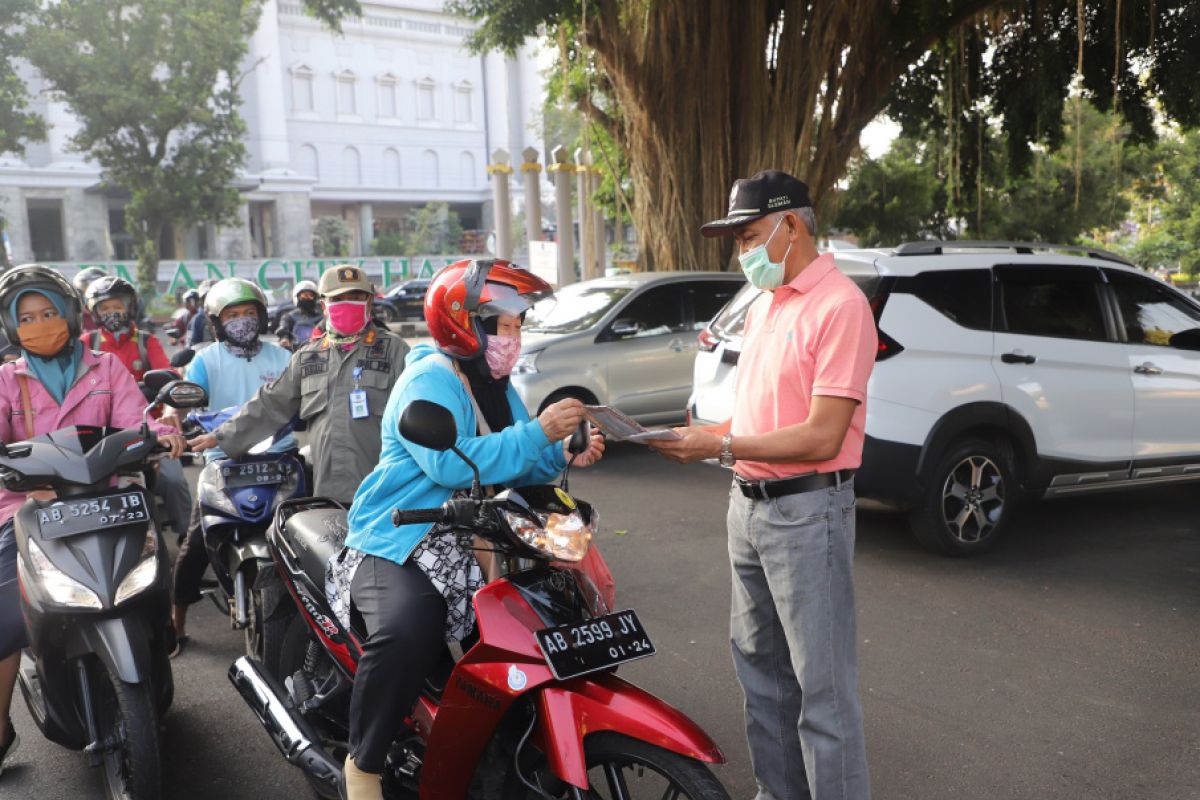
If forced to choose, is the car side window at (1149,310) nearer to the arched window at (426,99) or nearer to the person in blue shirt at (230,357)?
the person in blue shirt at (230,357)

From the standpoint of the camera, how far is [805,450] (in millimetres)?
2693

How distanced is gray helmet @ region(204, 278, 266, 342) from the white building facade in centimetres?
4862

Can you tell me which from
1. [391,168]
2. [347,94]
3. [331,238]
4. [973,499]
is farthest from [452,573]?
[391,168]

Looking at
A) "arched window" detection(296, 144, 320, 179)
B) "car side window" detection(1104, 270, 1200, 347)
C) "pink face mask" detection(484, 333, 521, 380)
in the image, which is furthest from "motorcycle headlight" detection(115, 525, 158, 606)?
"arched window" detection(296, 144, 320, 179)

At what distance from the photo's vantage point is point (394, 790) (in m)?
3.02

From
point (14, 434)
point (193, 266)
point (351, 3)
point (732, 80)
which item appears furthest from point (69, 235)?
point (14, 434)

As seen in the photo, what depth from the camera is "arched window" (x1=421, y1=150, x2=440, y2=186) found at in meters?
67.2

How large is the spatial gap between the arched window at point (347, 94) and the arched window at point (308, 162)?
2.99 meters

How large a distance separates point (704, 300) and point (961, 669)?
614 centimetres

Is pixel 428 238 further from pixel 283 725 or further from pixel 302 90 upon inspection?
pixel 283 725

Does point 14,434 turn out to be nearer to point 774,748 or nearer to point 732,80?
point 774,748

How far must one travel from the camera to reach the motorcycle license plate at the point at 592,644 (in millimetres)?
2426

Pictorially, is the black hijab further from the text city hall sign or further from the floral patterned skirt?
the text city hall sign

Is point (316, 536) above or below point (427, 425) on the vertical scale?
below
